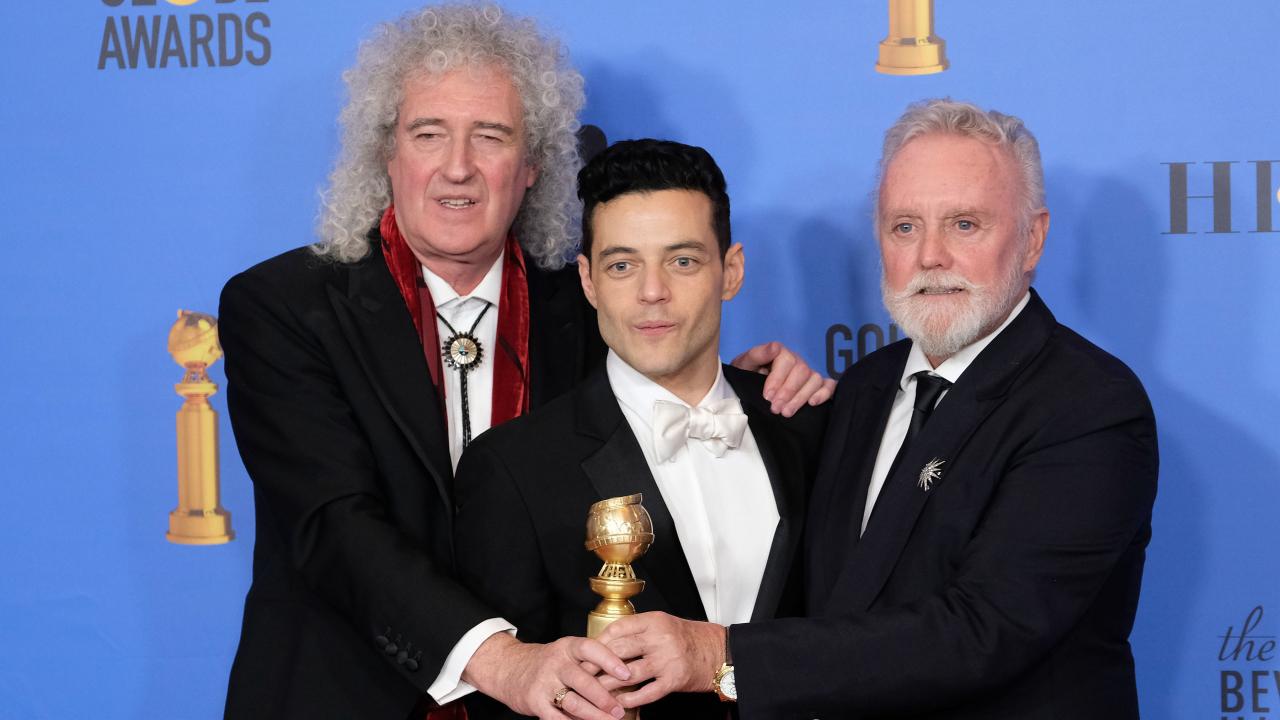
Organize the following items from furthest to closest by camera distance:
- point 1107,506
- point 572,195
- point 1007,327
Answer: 1. point 572,195
2. point 1007,327
3. point 1107,506

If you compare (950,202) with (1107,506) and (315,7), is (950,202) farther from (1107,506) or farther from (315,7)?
(315,7)

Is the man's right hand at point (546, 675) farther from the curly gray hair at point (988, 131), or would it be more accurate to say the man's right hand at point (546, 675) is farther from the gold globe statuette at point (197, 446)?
the gold globe statuette at point (197, 446)

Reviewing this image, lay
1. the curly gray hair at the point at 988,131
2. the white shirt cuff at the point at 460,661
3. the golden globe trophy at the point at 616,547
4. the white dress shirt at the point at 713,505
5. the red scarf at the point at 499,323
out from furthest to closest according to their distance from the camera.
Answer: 1. the red scarf at the point at 499,323
2. the curly gray hair at the point at 988,131
3. the white dress shirt at the point at 713,505
4. the white shirt cuff at the point at 460,661
5. the golden globe trophy at the point at 616,547

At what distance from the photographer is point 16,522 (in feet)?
11.4

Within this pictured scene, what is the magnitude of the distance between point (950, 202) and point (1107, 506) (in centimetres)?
59

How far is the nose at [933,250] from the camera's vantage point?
2.40 m

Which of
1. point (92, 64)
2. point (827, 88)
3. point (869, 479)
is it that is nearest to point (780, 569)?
point (869, 479)

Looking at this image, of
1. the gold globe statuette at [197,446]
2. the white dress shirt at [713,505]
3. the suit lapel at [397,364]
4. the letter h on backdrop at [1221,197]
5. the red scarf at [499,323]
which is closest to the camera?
the white dress shirt at [713,505]

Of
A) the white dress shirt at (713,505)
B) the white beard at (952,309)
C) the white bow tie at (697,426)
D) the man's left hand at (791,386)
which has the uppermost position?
the white beard at (952,309)

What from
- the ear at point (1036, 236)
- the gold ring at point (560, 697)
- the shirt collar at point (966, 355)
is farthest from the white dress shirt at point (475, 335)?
the ear at point (1036, 236)

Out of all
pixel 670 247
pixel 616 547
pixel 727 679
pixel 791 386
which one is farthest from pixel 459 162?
pixel 727 679

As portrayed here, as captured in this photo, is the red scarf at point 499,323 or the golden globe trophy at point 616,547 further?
the red scarf at point 499,323

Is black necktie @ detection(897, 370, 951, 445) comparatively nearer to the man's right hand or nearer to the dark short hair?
the dark short hair

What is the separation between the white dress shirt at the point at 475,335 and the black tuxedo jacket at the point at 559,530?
29cm
